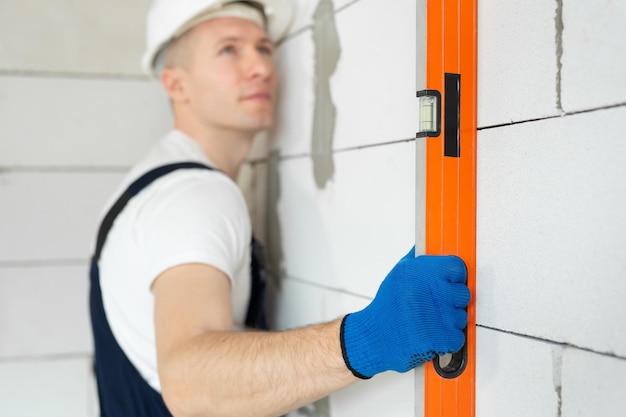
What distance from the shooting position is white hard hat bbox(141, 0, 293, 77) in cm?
185

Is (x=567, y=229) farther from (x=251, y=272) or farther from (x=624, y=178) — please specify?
(x=251, y=272)

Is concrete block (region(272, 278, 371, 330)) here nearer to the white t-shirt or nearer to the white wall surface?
the white t-shirt

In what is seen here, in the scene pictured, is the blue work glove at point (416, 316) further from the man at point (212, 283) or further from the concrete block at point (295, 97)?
the concrete block at point (295, 97)

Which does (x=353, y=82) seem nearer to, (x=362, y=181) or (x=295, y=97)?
(x=362, y=181)

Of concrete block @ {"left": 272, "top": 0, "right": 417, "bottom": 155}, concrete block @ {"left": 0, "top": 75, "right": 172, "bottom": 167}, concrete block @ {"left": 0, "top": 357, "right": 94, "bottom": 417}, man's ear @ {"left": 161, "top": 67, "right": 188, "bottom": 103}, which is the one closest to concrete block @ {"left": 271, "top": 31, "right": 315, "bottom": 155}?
concrete block @ {"left": 272, "top": 0, "right": 417, "bottom": 155}

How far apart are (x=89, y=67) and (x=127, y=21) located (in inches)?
8.1

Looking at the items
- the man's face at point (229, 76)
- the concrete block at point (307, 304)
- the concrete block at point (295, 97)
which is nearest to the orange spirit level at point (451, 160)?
the concrete block at point (307, 304)

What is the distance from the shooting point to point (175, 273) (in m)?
1.45

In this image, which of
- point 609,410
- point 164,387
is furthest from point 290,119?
point 609,410

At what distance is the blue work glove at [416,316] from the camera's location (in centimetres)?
104

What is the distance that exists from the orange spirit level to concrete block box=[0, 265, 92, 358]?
162 centimetres

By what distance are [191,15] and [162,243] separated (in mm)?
680

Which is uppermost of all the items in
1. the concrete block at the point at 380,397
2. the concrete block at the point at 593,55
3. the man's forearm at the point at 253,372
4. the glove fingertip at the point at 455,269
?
the concrete block at the point at 593,55

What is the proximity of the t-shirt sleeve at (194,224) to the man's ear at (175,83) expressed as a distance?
0.41m
